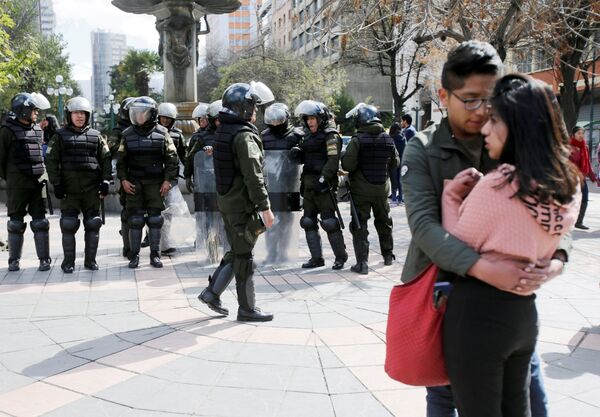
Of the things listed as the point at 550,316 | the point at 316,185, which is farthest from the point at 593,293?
the point at 316,185

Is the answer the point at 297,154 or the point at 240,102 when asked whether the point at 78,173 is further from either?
the point at 240,102

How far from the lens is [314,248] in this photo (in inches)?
301

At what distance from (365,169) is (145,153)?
2547mm

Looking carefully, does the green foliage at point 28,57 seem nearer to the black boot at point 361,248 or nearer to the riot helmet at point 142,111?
the riot helmet at point 142,111

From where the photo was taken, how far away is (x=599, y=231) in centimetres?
1060

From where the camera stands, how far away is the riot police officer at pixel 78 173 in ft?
23.7

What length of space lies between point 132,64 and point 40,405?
229ft

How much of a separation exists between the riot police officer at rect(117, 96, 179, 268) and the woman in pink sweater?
19.4 feet

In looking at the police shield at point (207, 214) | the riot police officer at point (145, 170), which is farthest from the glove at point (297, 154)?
the riot police officer at point (145, 170)

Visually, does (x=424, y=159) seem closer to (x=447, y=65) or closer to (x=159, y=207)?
(x=447, y=65)

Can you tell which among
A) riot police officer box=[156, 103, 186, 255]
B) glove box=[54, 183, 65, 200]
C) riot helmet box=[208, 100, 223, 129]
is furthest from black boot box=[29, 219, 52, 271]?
riot helmet box=[208, 100, 223, 129]

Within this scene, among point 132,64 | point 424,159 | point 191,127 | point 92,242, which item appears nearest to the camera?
point 424,159

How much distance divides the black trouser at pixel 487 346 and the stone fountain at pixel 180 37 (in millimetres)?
11094

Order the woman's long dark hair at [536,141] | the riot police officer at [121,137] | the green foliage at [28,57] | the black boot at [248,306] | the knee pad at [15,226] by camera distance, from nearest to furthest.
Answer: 1. the woman's long dark hair at [536,141]
2. the black boot at [248,306]
3. the knee pad at [15,226]
4. the riot police officer at [121,137]
5. the green foliage at [28,57]
